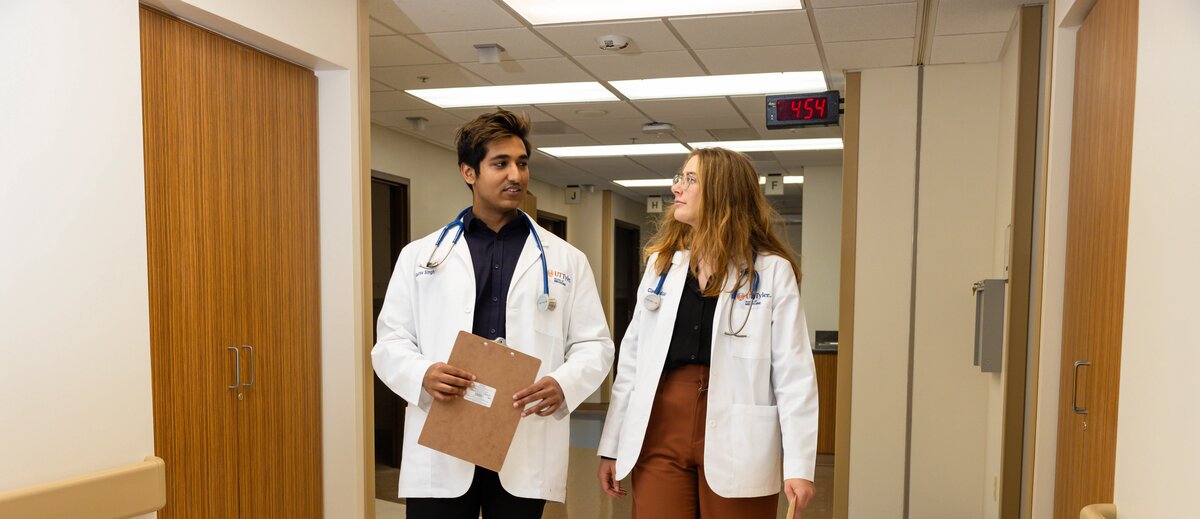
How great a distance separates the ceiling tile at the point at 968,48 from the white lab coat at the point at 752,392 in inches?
98.9

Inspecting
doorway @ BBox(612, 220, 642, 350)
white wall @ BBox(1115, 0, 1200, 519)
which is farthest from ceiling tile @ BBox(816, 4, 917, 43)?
doorway @ BBox(612, 220, 642, 350)

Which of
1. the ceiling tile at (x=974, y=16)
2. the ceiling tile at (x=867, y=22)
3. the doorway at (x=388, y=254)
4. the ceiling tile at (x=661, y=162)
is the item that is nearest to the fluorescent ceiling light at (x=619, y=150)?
the ceiling tile at (x=661, y=162)

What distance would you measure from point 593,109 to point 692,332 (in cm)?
392

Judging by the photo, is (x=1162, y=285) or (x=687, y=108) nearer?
(x=1162, y=285)

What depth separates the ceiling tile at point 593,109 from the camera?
18.5 feet

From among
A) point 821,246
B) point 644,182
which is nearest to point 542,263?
point 821,246

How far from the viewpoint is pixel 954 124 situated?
173 inches

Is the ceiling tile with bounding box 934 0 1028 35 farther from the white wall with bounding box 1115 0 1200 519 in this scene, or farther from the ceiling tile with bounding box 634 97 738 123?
the ceiling tile with bounding box 634 97 738 123

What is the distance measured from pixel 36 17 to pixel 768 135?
18.8ft

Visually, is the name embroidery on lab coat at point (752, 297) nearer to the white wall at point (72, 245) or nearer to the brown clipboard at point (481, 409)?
the brown clipboard at point (481, 409)

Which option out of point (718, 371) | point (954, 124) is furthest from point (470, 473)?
point (954, 124)

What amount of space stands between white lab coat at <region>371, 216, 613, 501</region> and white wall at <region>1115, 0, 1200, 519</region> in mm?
1211

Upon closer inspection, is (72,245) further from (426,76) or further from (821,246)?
(821,246)

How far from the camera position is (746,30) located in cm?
386
